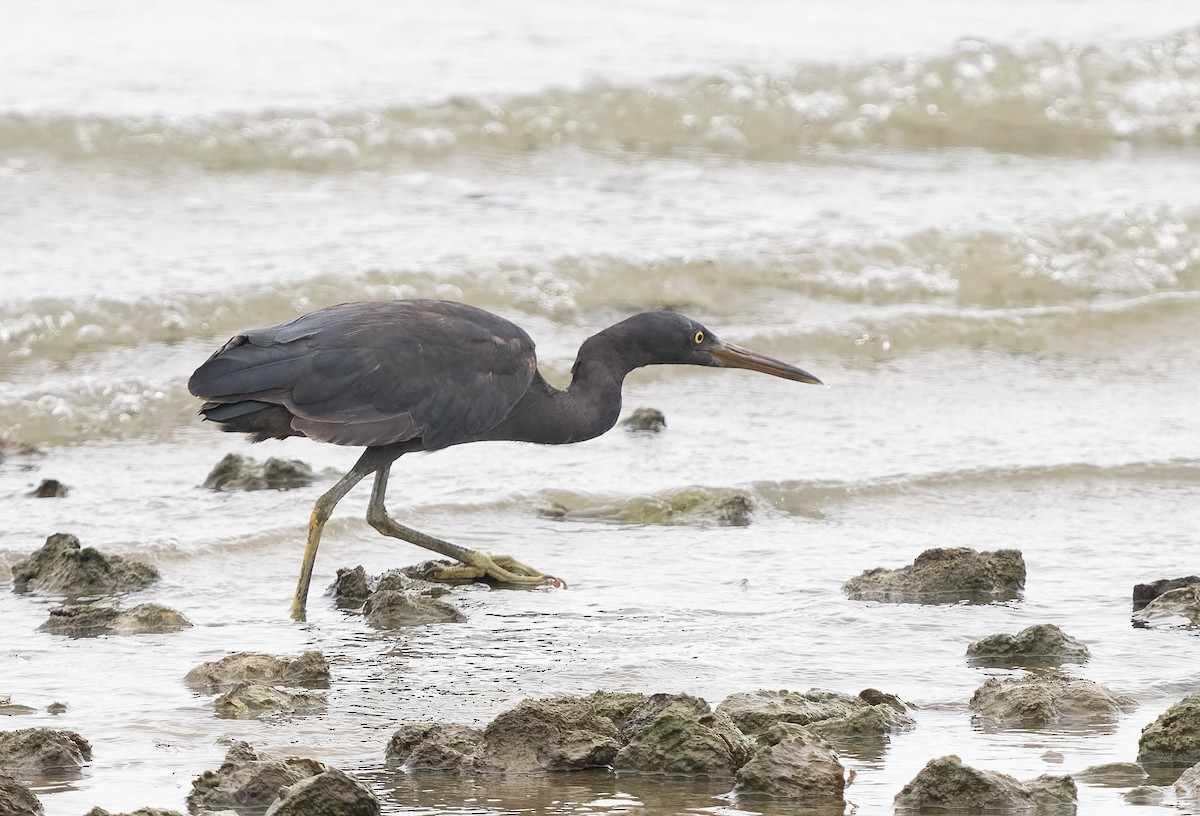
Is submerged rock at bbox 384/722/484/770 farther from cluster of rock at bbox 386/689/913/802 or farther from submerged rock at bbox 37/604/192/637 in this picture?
submerged rock at bbox 37/604/192/637

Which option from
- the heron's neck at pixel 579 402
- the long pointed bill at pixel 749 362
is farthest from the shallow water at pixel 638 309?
the long pointed bill at pixel 749 362

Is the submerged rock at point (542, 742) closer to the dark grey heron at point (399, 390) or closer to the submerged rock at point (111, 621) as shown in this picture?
the submerged rock at point (111, 621)

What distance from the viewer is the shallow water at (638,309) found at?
216 inches

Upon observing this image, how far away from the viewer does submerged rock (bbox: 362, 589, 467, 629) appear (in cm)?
617

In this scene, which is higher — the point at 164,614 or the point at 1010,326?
the point at 1010,326

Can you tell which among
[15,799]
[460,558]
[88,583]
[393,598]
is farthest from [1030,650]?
[88,583]

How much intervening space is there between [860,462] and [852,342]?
256cm

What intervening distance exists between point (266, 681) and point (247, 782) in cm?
123

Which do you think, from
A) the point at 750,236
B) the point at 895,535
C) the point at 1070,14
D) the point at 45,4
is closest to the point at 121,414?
the point at 895,535

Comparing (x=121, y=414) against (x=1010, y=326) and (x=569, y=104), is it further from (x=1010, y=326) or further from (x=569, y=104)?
(x=569, y=104)

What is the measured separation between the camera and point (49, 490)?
7.79 metres

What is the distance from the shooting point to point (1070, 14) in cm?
2095

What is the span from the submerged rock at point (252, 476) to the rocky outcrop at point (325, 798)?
417cm

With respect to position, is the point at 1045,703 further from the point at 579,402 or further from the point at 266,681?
the point at 579,402
